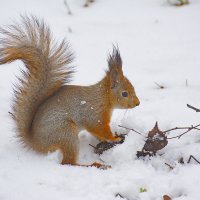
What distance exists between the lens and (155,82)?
11.2 feet

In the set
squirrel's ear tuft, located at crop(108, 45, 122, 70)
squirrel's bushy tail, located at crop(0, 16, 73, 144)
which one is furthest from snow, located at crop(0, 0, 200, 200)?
squirrel's ear tuft, located at crop(108, 45, 122, 70)

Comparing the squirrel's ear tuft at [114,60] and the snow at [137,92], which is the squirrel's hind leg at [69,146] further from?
the squirrel's ear tuft at [114,60]

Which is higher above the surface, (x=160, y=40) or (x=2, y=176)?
(x=2, y=176)

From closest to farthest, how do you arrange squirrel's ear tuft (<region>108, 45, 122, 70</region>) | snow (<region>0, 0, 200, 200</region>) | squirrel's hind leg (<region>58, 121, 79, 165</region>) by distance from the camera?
snow (<region>0, 0, 200, 200</region>) < squirrel's hind leg (<region>58, 121, 79, 165</region>) < squirrel's ear tuft (<region>108, 45, 122, 70</region>)

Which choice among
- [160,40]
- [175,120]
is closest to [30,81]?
[175,120]

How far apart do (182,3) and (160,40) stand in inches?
31.2

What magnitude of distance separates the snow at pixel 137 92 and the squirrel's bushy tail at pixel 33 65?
222mm

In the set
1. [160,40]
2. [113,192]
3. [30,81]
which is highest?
[30,81]

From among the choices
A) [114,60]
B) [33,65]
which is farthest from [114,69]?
[33,65]

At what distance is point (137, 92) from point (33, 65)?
1027 mm

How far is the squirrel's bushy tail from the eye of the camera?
2.56 meters

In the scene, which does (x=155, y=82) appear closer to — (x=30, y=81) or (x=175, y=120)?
(x=175, y=120)

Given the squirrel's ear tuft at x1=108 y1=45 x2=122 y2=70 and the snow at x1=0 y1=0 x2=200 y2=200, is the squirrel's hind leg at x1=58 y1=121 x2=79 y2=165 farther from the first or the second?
the squirrel's ear tuft at x1=108 y1=45 x2=122 y2=70

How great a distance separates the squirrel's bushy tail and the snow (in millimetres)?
222
